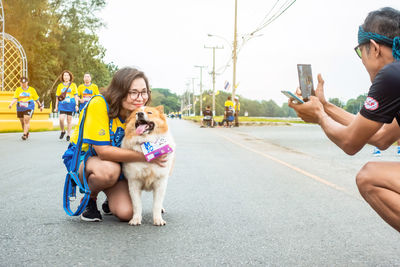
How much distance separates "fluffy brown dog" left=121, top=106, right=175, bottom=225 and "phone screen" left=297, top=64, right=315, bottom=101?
153 cm

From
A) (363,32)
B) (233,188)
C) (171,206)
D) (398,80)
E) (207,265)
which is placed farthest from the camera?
(233,188)

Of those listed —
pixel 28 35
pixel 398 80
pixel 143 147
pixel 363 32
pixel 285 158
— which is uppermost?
pixel 28 35

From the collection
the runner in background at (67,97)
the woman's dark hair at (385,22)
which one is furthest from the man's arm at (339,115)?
the runner in background at (67,97)

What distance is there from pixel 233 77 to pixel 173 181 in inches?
1257

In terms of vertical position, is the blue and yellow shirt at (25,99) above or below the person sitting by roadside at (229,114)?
above

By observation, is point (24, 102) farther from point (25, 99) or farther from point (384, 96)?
point (384, 96)

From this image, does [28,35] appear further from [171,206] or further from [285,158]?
[171,206]

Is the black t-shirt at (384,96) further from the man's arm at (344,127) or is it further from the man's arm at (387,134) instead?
the man's arm at (387,134)

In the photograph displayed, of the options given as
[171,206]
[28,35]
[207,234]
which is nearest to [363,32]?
[207,234]

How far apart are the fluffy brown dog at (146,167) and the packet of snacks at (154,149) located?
0.06 meters

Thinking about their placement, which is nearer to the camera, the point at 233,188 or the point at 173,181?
the point at 233,188

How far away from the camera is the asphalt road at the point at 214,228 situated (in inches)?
136

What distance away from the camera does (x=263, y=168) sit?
9219mm

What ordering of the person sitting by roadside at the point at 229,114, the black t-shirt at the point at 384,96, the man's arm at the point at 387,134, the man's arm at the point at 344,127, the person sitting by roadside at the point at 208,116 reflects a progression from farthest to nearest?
1. the person sitting by roadside at the point at 208,116
2. the person sitting by roadside at the point at 229,114
3. the man's arm at the point at 387,134
4. the man's arm at the point at 344,127
5. the black t-shirt at the point at 384,96
